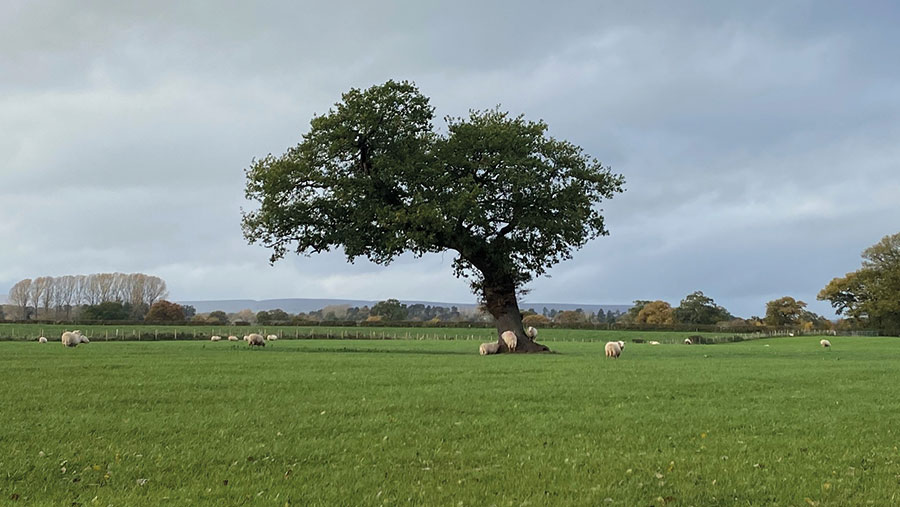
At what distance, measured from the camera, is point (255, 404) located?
1517cm

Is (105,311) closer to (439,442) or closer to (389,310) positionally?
(389,310)

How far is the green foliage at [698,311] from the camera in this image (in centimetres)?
14850

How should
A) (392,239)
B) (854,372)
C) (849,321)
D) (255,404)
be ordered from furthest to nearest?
(849,321) → (392,239) → (854,372) → (255,404)

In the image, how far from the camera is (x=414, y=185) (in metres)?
39.0

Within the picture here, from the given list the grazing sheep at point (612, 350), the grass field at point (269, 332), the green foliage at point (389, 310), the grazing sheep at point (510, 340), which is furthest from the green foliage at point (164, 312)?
the grazing sheep at point (612, 350)

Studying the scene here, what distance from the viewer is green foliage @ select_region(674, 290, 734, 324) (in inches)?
5846

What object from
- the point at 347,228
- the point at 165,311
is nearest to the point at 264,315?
the point at 165,311

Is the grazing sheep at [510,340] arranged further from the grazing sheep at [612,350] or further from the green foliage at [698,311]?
the green foliage at [698,311]

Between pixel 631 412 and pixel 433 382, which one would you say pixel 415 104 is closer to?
pixel 433 382

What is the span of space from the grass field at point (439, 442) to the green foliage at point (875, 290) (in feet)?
330

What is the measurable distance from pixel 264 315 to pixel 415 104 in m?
115

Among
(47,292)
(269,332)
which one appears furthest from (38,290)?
(269,332)

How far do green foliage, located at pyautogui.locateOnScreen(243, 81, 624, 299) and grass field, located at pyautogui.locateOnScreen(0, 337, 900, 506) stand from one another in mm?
19236

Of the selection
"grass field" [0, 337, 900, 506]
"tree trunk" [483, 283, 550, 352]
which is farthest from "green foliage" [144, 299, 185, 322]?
"grass field" [0, 337, 900, 506]
